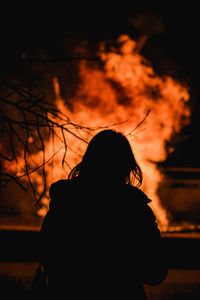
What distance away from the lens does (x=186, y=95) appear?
160 inches

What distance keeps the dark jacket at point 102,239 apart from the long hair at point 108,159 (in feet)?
0.25

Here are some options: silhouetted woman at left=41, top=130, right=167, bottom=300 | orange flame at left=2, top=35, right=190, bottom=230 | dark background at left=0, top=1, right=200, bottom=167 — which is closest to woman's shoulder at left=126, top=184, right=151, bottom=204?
silhouetted woman at left=41, top=130, right=167, bottom=300

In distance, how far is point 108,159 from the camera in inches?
49.4

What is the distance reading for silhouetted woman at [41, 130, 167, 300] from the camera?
1.14 m

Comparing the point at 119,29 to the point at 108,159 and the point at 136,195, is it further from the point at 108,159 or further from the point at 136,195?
the point at 136,195

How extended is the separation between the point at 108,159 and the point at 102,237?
456 millimetres

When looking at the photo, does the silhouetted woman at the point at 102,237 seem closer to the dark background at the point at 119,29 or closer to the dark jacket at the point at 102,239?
the dark jacket at the point at 102,239

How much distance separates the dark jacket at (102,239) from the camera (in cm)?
114

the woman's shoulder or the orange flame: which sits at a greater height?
the orange flame

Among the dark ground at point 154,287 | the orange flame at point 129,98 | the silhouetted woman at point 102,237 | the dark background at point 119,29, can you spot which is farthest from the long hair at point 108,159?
the dark background at point 119,29

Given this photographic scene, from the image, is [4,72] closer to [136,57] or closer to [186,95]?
[136,57]

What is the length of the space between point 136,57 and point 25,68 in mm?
2189

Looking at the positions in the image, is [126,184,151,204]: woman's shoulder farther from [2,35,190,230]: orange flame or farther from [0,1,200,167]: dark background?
[0,1,200,167]: dark background

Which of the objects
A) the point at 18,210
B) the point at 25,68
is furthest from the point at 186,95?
the point at 18,210
